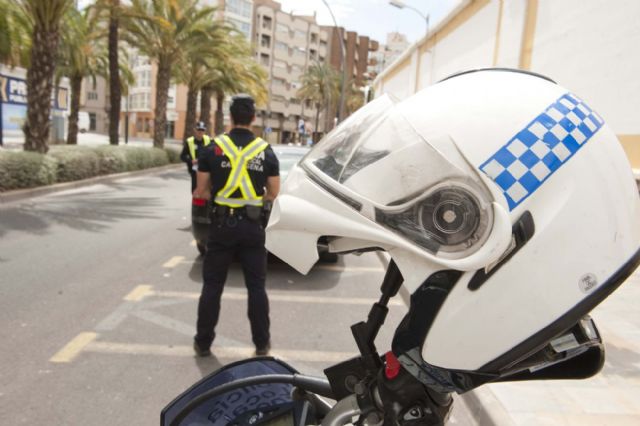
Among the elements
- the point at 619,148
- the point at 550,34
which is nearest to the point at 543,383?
the point at 619,148

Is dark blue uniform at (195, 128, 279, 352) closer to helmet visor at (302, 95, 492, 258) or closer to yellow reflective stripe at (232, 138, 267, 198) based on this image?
yellow reflective stripe at (232, 138, 267, 198)

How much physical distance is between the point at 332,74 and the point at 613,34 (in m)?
55.7

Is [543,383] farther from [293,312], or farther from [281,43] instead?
[281,43]

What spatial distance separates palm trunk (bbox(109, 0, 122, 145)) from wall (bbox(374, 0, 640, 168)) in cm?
1175

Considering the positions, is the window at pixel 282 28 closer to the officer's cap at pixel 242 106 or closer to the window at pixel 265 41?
the window at pixel 265 41

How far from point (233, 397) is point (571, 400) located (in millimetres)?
2515

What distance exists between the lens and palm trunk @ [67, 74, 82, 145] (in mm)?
24562

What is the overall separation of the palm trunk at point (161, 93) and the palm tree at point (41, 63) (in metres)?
8.34

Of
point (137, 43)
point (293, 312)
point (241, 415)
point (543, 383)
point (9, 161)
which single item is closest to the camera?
point (241, 415)

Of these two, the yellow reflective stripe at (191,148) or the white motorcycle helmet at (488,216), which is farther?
the yellow reflective stripe at (191,148)

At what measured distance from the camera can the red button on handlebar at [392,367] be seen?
3.89 ft

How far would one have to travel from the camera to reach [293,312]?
4977 millimetres

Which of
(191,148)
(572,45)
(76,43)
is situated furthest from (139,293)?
(76,43)

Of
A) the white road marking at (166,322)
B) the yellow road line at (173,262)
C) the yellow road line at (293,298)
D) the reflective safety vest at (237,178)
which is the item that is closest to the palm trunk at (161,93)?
the yellow road line at (173,262)
